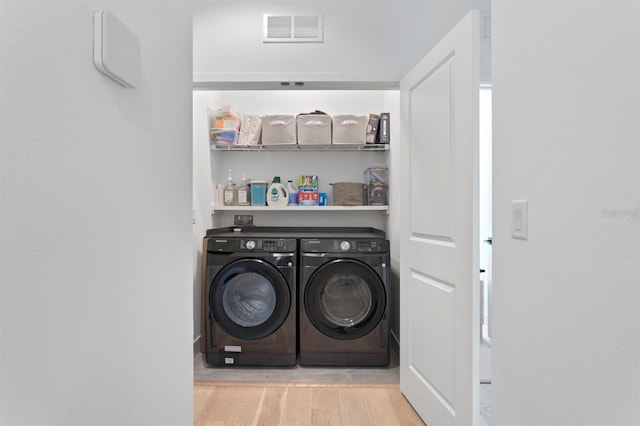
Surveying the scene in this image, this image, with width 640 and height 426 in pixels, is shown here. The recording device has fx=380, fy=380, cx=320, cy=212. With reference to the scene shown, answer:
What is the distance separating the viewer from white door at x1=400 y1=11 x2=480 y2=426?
4.91 ft

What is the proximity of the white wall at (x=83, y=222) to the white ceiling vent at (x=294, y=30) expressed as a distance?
134 centimetres

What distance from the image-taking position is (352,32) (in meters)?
2.31

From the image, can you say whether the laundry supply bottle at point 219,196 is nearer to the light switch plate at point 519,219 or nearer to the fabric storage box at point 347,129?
the fabric storage box at point 347,129

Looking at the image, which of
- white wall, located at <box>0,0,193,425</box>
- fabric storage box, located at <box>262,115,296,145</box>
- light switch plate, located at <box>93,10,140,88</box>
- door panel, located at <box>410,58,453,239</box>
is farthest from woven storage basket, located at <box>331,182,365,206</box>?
light switch plate, located at <box>93,10,140,88</box>

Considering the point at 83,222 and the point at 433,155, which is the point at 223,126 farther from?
the point at 83,222

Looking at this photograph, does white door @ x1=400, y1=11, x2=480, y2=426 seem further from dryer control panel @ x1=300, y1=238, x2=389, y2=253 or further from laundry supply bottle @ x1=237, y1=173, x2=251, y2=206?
laundry supply bottle @ x1=237, y1=173, x2=251, y2=206

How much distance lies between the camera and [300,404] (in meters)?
2.14

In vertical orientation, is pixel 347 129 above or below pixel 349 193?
above

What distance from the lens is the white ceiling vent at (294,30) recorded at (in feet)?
7.58

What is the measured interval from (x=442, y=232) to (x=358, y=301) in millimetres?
1089

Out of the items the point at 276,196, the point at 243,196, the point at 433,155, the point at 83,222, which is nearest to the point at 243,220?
the point at 243,196

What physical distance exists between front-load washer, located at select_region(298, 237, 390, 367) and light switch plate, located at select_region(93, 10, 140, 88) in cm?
190

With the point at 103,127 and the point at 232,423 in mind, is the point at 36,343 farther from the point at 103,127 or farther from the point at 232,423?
the point at 232,423

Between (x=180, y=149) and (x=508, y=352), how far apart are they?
121cm
